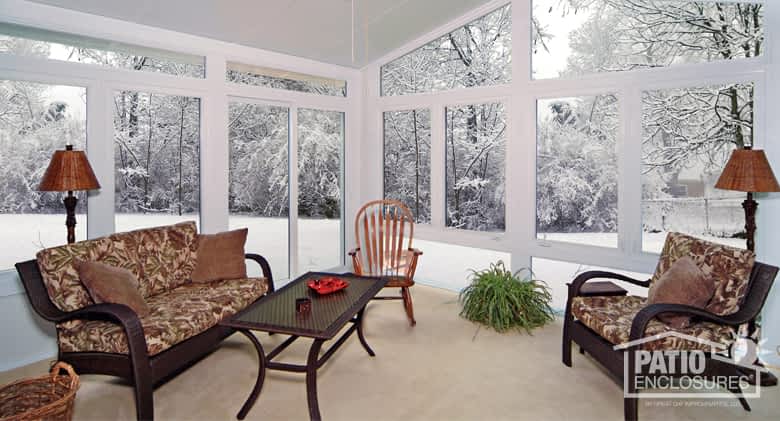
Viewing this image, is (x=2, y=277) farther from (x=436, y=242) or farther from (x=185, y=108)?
(x=436, y=242)

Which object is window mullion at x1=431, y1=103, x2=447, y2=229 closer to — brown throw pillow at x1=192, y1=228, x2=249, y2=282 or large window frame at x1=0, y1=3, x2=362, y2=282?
large window frame at x1=0, y1=3, x2=362, y2=282

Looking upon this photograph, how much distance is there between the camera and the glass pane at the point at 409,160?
5.26 meters

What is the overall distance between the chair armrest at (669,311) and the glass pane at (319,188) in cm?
355

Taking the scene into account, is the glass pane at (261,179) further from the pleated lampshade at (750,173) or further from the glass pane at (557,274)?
the pleated lampshade at (750,173)

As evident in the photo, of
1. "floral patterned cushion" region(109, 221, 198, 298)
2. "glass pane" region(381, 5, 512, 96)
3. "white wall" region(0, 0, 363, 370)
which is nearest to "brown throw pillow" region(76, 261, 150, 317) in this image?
"floral patterned cushion" region(109, 221, 198, 298)

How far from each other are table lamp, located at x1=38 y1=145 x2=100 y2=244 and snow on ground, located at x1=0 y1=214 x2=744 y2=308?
43cm

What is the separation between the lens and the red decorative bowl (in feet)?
10.0

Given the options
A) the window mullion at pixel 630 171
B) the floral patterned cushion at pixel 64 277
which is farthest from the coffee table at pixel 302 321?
the window mullion at pixel 630 171

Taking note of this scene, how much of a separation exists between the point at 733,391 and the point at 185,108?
4.49 metres

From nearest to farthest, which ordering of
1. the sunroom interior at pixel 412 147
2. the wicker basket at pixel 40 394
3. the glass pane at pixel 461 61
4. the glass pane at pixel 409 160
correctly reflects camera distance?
the wicker basket at pixel 40 394 < the sunroom interior at pixel 412 147 < the glass pane at pixel 461 61 < the glass pane at pixel 409 160

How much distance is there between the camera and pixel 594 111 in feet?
13.3

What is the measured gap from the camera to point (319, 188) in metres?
5.30

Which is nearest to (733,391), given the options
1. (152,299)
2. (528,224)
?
(528,224)

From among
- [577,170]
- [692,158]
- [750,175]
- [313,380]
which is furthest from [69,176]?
[692,158]
